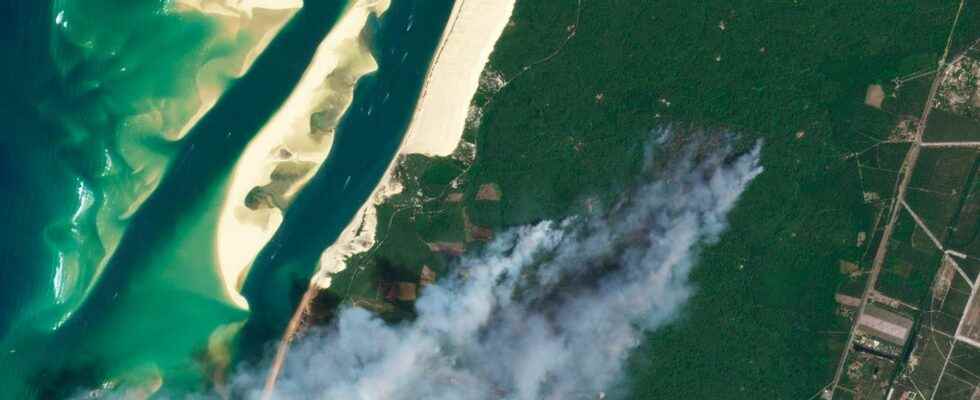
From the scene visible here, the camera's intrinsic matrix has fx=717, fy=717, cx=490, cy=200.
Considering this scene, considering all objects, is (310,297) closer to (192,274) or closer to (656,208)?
(192,274)

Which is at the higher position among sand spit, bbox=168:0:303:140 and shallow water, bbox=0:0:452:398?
sand spit, bbox=168:0:303:140

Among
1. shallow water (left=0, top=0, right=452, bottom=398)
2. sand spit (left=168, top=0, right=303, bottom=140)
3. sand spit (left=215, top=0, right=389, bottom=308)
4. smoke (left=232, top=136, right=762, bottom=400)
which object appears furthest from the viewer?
sand spit (left=215, top=0, right=389, bottom=308)

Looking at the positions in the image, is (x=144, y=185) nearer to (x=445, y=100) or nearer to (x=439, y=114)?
(x=439, y=114)

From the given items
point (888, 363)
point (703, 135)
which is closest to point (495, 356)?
point (703, 135)

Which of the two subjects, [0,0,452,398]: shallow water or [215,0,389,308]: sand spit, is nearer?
[0,0,452,398]: shallow water

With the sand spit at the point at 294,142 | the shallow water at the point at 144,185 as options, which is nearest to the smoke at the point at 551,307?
the shallow water at the point at 144,185

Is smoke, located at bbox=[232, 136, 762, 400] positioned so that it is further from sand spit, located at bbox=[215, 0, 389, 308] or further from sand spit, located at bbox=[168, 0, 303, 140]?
sand spit, located at bbox=[168, 0, 303, 140]

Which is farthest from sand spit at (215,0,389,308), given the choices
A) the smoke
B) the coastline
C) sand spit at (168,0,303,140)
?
the smoke
